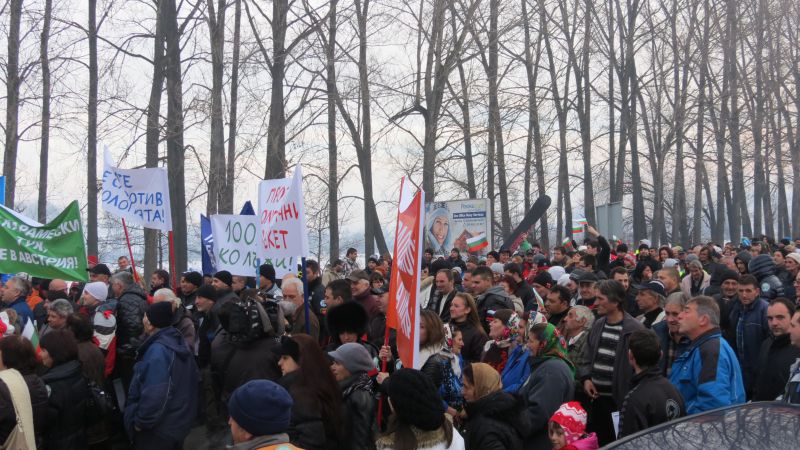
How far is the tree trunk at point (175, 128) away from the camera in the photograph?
Result: 21141mm

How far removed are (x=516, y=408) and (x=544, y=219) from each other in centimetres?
3204

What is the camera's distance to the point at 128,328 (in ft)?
26.9

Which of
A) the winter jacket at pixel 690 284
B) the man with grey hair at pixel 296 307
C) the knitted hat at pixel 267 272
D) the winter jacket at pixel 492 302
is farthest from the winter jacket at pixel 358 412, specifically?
the winter jacket at pixel 690 284

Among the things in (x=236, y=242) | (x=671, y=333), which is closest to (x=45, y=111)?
(x=236, y=242)

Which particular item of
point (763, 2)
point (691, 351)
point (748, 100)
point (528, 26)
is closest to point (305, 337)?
point (691, 351)

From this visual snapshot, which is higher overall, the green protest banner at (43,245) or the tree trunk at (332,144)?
the tree trunk at (332,144)

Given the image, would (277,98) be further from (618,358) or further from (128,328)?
(618,358)

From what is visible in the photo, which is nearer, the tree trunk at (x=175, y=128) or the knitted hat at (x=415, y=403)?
the knitted hat at (x=415, y=403)

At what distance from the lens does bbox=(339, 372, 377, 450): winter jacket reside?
18.0 ft

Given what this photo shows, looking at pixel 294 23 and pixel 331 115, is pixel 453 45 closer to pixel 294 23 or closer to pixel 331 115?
pixel 331 115

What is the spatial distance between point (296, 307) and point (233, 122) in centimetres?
1434

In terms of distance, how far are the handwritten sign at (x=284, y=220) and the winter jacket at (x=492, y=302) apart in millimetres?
2288

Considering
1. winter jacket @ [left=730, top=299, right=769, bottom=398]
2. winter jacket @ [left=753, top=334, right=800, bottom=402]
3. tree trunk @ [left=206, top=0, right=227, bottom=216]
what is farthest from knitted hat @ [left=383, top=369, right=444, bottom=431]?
tree trunk @ [left=206, top=0, right=227, bottom=216]

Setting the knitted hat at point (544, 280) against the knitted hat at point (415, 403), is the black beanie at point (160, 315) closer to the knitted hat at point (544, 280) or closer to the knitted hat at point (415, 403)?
the knitted hat at point (415, 403)
